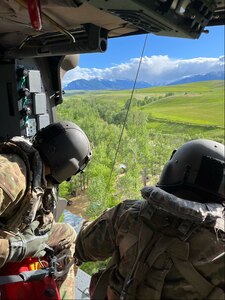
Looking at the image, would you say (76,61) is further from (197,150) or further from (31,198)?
(197,150)

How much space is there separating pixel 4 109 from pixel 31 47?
677 millimetres

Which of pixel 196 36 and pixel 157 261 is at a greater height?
pixel 196 36

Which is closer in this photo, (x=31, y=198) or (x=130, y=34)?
(x=31, y=198)

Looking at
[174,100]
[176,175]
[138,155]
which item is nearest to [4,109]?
[176,175]

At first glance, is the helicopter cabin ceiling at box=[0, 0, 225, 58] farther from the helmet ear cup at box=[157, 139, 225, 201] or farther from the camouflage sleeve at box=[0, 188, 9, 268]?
the camouflage sleeve at box=[0, 188, 9, 268]

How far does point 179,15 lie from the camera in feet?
6.12

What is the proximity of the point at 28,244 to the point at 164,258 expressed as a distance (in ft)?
3.76

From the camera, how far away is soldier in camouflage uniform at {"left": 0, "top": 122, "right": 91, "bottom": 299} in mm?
1949

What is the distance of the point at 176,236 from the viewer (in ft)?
4.18

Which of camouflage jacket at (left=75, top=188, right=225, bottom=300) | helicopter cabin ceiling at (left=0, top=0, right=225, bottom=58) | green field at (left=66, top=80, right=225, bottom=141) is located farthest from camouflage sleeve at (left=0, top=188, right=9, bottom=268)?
green field at (left=66, top=80, right=225, bottom=141)

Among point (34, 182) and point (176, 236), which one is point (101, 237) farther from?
point (34, 182)

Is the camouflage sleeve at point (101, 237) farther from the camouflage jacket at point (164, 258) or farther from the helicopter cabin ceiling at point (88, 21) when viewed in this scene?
the helicopter cabin ceiling at point (88, 21)

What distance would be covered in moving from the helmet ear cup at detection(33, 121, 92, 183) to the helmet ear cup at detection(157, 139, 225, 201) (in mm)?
949

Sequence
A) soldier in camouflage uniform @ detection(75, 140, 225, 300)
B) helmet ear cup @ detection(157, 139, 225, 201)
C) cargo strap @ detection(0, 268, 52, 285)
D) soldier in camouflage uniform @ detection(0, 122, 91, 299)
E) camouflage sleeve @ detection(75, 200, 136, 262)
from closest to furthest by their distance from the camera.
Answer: soldier in camouflage uniform @ detection(75, 140, 225, 300)
helmet ear cup @ detection(157, 139, 225, 201)
camouflage sleeve @ detection(75, 200, 136, 262)
soldier in camouflage uniform @ detection(0, 122, 91, 299)
cargo strap @ detection(0, 268, 52, 285)
